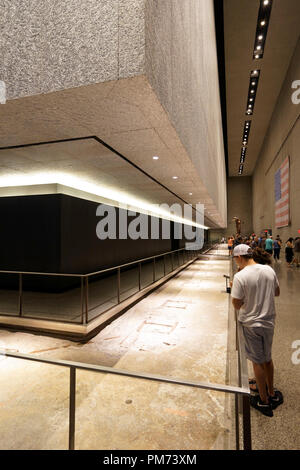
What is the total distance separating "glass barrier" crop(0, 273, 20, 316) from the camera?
5.75 m

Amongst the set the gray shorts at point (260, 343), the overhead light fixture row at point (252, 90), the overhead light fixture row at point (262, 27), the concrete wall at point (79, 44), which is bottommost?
the gray shorts at point (260, 343)

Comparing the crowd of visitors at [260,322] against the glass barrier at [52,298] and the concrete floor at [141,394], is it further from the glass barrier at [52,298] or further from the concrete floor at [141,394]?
the glass barrier at [52,298]

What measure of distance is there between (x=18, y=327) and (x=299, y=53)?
22.6 metres

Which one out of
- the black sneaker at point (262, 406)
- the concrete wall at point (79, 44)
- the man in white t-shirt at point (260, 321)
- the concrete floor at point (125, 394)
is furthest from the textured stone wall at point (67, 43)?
the black sneaker at point (262, 406)

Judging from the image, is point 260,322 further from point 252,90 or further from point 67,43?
point 252,90

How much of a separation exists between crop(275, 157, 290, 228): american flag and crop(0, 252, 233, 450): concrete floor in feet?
56.1

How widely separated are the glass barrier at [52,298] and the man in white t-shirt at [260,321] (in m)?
3.42

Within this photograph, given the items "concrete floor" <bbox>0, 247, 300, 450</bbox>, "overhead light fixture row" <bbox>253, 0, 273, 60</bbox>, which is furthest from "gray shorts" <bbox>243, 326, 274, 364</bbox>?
"overhead light fixture row" <bbox>253, 0, 273, 60</bbox>

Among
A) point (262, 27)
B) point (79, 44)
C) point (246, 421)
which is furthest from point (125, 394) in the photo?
point (262, 27)

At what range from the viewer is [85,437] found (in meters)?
2.21

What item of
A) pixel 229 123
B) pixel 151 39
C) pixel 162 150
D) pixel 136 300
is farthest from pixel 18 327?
pixel 229 123

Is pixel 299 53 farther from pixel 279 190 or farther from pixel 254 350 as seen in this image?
pixel 254 350

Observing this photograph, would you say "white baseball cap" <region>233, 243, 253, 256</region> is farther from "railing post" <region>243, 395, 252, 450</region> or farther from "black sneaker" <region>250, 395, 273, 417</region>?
"railing post" <region>243, 395, 252, 450</region>

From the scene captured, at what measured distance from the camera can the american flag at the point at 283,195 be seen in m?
18.9
